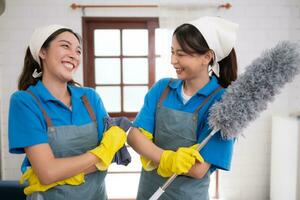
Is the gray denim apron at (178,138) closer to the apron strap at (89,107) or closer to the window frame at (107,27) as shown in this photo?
the apron strap at (89,107)

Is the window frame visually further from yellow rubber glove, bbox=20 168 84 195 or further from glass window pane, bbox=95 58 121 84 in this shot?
yellow rubber glove, bbox=20 168 84 195

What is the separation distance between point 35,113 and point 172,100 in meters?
0.52

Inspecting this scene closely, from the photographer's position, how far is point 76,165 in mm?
936

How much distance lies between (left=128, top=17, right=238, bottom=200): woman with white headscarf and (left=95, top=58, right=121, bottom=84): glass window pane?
166 cm

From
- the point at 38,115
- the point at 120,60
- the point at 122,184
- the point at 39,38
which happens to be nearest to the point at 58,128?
the point at 38,115

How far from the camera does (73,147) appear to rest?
1.05 meters

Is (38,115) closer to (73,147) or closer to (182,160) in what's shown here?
(73,147)

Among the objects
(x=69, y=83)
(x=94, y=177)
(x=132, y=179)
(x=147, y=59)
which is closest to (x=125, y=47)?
(x=147, y=59)

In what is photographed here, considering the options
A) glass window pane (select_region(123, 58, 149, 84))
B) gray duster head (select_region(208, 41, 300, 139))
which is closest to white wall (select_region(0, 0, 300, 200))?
glass window pane (select_region(123, 58, 149, 84))

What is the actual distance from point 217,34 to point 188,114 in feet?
1.04

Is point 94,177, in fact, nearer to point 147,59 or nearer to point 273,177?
point 147,59

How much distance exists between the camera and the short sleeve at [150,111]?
1.17 m

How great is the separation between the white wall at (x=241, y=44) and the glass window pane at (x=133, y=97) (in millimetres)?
487

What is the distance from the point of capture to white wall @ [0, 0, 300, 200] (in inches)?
103
